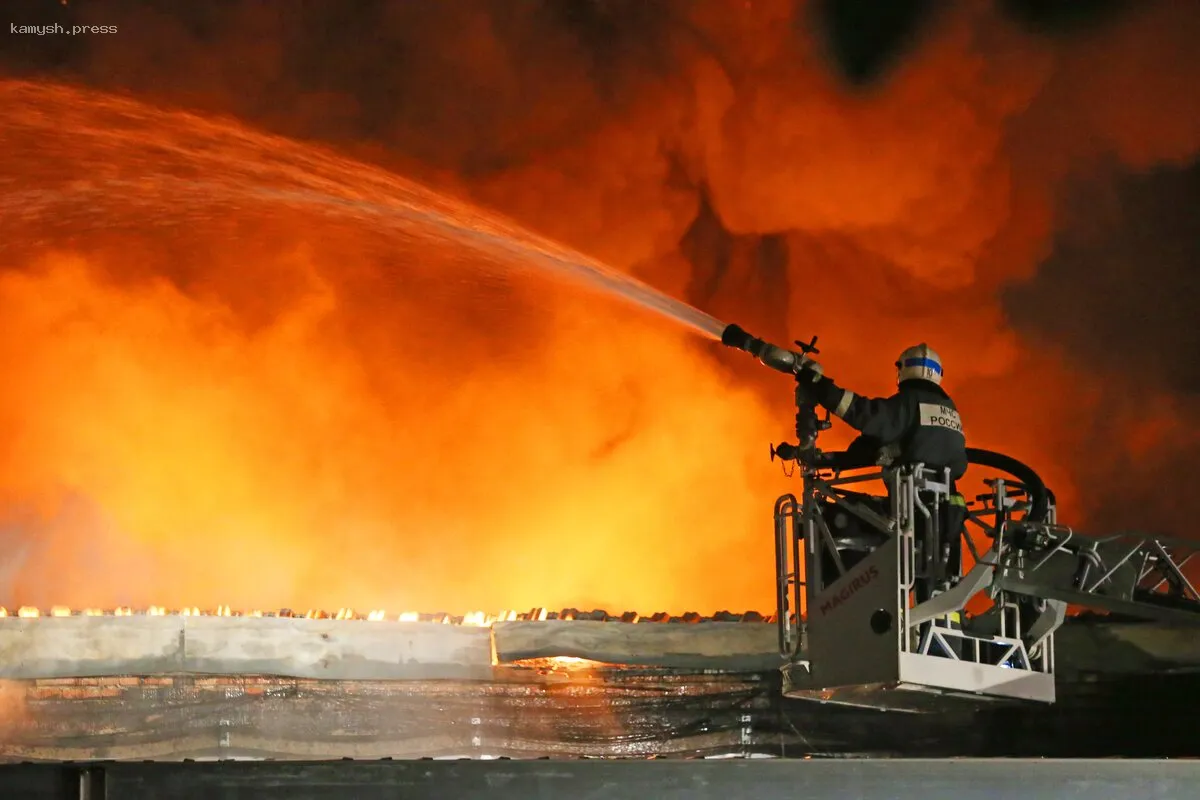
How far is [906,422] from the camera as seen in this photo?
839 cm

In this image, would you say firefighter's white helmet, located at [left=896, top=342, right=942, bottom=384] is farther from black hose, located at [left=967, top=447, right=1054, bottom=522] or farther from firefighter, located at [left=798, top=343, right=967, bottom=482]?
black hose, located at [left=967, top=447, right=1054, bottom=522]

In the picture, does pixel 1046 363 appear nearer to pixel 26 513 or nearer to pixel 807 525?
pixel 807 525

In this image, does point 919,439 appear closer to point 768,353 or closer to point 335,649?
point 768,353

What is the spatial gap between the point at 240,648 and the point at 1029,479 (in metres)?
5.44

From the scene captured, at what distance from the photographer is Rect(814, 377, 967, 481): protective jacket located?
8.28 m

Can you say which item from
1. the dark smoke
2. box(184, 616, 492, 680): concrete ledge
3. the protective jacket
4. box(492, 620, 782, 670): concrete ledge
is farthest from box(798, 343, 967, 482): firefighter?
the dark smoke

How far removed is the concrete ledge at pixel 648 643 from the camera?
10477 millimetres

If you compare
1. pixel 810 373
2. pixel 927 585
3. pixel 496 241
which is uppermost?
pixel 496 241

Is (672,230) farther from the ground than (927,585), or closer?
farther from the ground

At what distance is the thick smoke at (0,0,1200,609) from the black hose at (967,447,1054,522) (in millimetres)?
5532

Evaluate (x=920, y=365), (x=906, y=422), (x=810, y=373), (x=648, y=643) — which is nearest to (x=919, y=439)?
(x=906, y=422)

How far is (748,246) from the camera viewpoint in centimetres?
1571

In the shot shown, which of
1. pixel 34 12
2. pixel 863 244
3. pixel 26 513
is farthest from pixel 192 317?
pixel 863 244

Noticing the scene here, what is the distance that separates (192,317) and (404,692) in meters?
5.63
